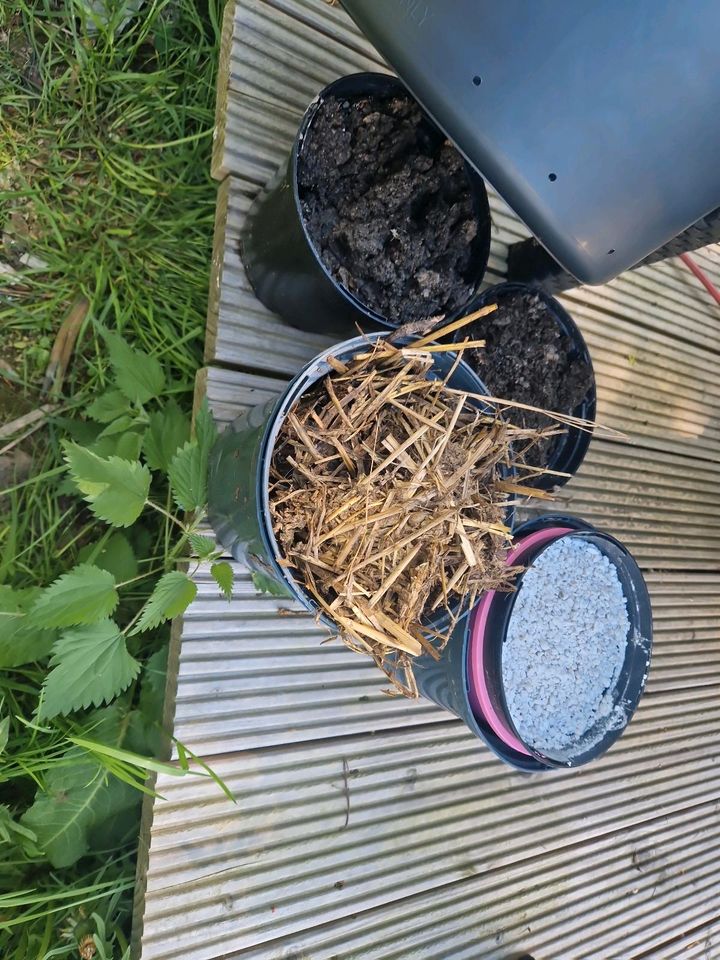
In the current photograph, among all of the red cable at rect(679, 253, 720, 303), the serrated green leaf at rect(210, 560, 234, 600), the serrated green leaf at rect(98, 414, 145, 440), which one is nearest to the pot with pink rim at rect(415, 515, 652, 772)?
the serrated green leaf at rect(210, 560, 234, 600)

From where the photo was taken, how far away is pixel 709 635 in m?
1.34

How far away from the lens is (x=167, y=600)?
769 mm

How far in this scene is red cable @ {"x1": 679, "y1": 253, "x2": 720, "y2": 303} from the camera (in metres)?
1.23

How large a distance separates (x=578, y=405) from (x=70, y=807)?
2.93 ft

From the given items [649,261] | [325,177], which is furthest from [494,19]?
[649,261]

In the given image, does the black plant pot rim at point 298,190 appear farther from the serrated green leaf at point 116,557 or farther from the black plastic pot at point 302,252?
the serrated green leaf at point 116,557

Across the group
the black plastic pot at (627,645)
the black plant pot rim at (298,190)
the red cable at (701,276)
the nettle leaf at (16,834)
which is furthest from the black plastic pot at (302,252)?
the nettle leaf at (16,834)

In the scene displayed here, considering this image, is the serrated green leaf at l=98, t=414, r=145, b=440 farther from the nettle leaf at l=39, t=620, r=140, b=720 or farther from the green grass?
the nettle leaf at l=39, t=620, r=140, b=720

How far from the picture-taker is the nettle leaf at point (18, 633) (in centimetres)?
84

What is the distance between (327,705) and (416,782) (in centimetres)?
20

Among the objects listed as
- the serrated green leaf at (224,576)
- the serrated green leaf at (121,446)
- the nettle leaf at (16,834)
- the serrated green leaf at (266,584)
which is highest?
the serrated green leaf at (121,446)

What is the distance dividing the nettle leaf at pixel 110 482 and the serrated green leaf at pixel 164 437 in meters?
0.12

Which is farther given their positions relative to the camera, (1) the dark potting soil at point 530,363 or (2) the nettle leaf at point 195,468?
(1) the dark potting soil at point 530,363

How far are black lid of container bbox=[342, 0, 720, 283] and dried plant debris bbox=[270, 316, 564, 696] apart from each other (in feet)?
0.64
